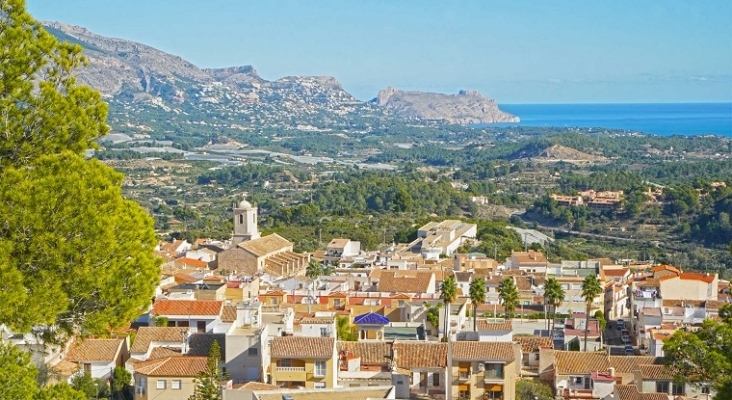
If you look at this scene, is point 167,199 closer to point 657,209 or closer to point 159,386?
point 657,209

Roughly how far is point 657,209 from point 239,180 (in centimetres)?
5693

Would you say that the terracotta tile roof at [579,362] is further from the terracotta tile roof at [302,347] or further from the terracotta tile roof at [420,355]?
the terracotta tile roof at [302,347]

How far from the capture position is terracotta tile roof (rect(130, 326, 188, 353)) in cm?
2320

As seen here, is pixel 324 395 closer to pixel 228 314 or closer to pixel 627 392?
pixel 627 392

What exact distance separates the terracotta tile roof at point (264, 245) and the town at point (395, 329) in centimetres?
11

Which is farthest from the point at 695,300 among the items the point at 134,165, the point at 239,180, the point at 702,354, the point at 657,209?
the point at 134,165

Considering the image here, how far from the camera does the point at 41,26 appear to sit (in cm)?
1095

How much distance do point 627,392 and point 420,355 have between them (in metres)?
5.04

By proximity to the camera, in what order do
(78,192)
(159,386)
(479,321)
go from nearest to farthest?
1. (78,192)
2. (159,386)
3. (479,321)

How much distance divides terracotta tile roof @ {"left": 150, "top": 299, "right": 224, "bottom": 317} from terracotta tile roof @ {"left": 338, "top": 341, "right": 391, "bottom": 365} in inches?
140

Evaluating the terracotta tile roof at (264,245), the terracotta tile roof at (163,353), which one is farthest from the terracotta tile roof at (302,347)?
the terracotta tile roof at (264,245)

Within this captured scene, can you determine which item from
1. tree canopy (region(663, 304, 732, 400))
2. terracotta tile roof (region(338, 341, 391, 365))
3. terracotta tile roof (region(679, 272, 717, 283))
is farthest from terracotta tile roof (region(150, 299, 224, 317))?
terracotta tile roof (region(679, 272, 717, 283))

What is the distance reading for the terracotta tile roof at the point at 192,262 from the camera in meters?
44.5

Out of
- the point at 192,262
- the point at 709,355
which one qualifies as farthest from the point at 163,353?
the point at 192,262
